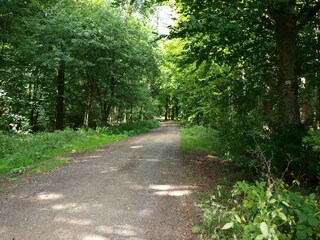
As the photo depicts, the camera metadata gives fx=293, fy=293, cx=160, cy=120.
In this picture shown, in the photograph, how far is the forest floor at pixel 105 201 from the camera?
4824 mm

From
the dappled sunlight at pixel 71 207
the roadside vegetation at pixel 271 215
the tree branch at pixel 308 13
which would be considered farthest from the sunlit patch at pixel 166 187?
the tree branch at pixel 308 13

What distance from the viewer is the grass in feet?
31.3

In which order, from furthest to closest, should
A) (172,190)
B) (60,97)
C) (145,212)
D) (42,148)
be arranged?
1. (60,97)
2. (42,148)
3. (172,190)
4. (145,212)

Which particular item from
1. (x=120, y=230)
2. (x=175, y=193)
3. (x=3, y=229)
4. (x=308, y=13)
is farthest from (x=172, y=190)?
(x=308, y=13)

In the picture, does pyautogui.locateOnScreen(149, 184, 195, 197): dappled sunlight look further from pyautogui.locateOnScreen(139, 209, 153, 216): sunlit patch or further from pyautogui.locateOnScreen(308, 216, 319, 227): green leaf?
pyautogui.locateOnScreen(308, 216, 319, 227): green leaf

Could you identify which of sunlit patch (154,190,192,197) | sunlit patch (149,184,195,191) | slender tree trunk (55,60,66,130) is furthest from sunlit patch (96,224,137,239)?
slender tree trunk (55,60,66,130)

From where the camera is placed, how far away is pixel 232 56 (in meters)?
9.55

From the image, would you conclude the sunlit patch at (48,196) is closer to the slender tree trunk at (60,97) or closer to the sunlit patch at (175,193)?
the sunlit patch at (175,193)

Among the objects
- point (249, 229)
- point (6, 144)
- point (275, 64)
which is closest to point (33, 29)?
point (6, 144)

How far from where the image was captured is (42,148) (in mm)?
12070

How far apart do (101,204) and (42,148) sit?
716cm

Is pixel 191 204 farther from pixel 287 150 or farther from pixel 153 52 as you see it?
pixel 153 52

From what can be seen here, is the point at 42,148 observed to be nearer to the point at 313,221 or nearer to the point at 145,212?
the point at 145,212

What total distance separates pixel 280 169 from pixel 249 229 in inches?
173
